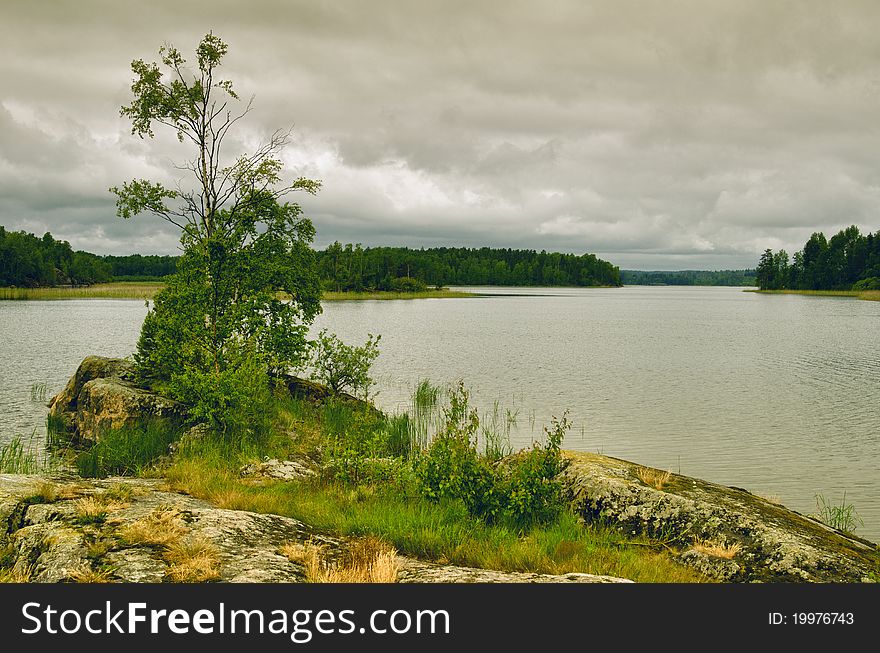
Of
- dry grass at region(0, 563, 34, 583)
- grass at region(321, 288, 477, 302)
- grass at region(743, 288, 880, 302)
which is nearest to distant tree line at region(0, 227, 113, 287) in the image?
grass at region(321, 288, 477, 302)

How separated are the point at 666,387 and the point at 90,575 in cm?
2755

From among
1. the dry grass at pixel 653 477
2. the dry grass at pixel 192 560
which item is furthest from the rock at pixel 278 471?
the dry grass at pixel 653 477

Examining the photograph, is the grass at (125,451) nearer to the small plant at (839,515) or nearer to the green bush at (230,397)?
the green bush at (230,397)

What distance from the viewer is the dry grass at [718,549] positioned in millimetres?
7992

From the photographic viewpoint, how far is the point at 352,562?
6617mm

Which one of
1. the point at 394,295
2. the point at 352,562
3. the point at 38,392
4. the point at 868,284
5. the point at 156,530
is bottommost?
the point at 38,392

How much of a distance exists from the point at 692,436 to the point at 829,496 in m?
5.88

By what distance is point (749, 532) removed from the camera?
8375mm

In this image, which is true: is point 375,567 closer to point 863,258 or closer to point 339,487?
point 339,487

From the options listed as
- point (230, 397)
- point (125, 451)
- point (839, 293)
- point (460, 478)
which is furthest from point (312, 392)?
point (839, 293)

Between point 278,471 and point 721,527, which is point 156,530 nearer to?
point 278,471

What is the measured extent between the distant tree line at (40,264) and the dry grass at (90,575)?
172m
